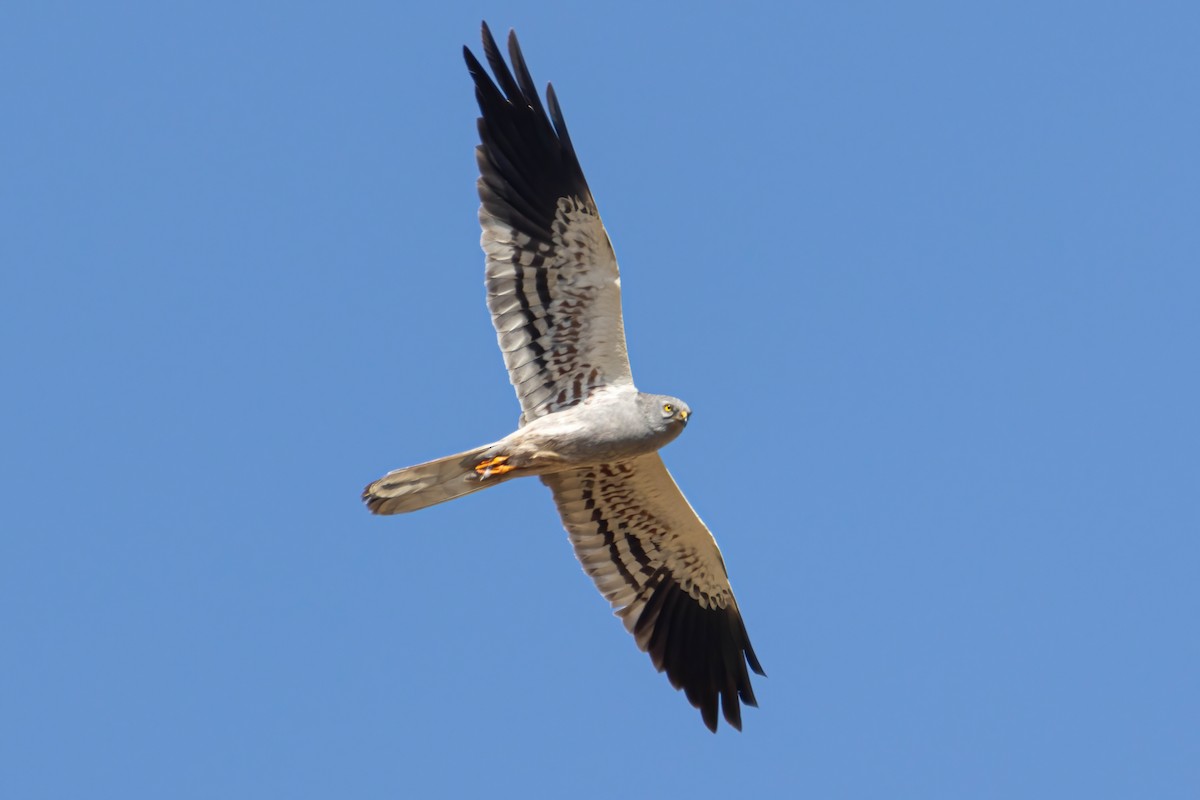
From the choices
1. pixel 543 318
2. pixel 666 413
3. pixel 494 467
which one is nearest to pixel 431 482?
pixel 494 467

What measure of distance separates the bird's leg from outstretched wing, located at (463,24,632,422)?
641 mm

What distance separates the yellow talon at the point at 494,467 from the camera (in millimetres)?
13883

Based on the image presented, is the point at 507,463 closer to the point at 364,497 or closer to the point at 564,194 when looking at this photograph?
the point at 364,497

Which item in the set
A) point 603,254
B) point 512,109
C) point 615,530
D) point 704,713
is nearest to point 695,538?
point 615,530

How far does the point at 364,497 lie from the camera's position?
45.4 ft

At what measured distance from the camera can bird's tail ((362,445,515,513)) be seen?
1383 cm

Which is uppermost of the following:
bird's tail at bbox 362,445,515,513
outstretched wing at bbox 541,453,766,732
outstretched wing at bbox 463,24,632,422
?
outstretched wing at bbox 463,24,632,422

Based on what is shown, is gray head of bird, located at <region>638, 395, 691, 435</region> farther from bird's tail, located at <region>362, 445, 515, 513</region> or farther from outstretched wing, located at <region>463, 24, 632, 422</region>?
bird's tail, located at <region>362, 445, 515, 513</region>

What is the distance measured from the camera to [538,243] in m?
14.0

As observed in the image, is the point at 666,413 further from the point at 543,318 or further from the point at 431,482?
the point at 431,482

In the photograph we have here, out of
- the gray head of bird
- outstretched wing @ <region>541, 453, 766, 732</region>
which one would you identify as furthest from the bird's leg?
the gray head of bird

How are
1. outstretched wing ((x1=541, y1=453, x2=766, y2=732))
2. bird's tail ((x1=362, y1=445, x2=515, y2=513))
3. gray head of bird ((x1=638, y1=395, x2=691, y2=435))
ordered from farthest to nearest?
outstretched wing ((x1=541, y1=453, x2=766, y2=732)) → bird's tail ((x1=362, y1=445, x2=515, y2=513)) → gray head of bird ((x1=638, y1=395, x2=691, y2=435))

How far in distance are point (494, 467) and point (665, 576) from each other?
2.65m

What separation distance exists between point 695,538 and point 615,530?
81 cm
